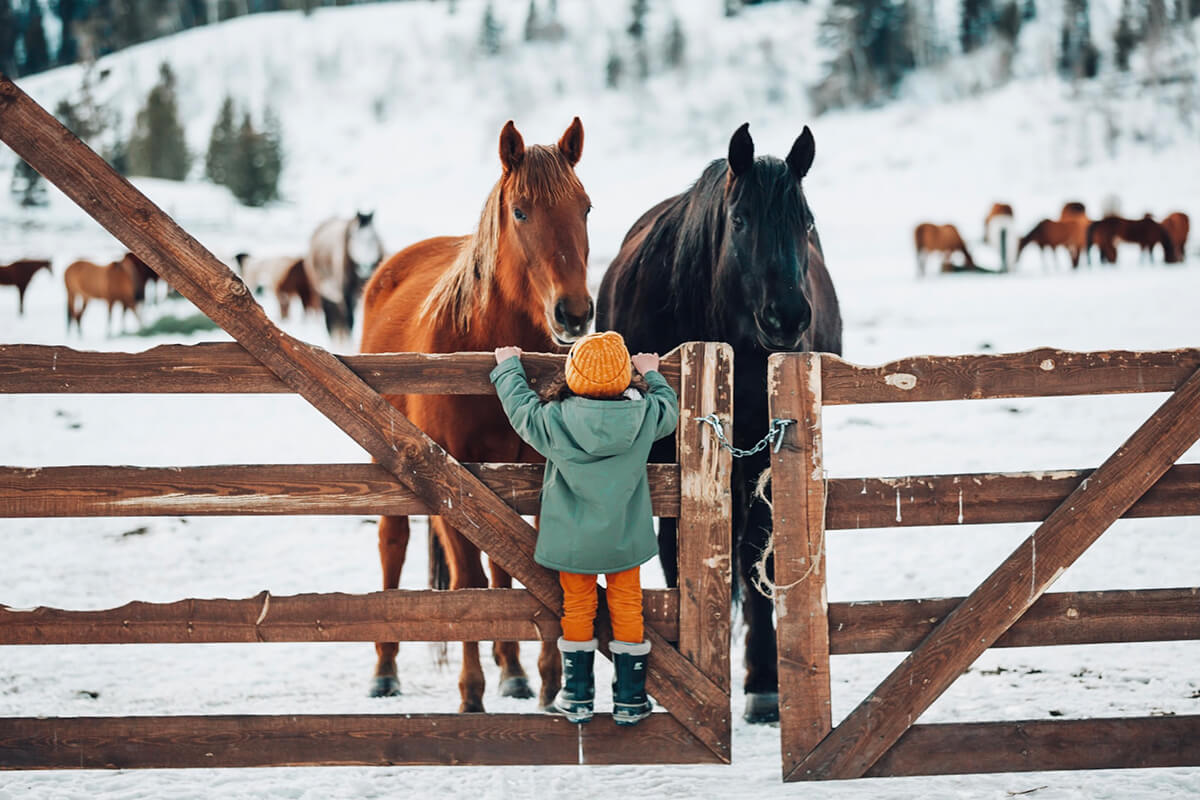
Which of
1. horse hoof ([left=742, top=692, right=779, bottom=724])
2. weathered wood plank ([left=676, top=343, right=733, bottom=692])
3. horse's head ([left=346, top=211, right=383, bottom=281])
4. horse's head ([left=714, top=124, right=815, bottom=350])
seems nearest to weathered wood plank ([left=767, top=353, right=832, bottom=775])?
weathered wood plank ([left=676, top=343, right=733, bottom=692])

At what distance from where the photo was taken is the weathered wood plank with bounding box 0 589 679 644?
324 cm

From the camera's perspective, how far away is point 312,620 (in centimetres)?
327

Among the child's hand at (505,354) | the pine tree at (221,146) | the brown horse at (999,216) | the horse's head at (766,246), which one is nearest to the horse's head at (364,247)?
the horse's head at (766,246)

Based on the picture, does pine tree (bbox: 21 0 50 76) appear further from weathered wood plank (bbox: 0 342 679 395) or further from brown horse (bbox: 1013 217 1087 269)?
weathered wood plank (bbox: 0 342 679 395)

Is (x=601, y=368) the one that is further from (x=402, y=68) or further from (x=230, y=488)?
(x=402, y=68)

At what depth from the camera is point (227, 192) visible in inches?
1916

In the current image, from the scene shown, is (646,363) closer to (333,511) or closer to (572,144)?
(333,511)

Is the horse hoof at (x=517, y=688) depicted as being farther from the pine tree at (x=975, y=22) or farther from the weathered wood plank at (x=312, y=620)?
the pine tree at (x=975, y=22)

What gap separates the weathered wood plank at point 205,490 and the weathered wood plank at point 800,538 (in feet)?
3.93

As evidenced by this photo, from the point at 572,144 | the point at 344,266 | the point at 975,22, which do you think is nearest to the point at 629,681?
the point at 572,144

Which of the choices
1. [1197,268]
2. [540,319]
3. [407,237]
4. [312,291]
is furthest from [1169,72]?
[540,319]

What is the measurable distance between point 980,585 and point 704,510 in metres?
0.94

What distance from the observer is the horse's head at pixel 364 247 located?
16.6m

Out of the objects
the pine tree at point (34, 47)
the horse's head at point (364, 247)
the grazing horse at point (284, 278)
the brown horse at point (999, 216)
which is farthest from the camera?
the pine tree at point (34, 47)
